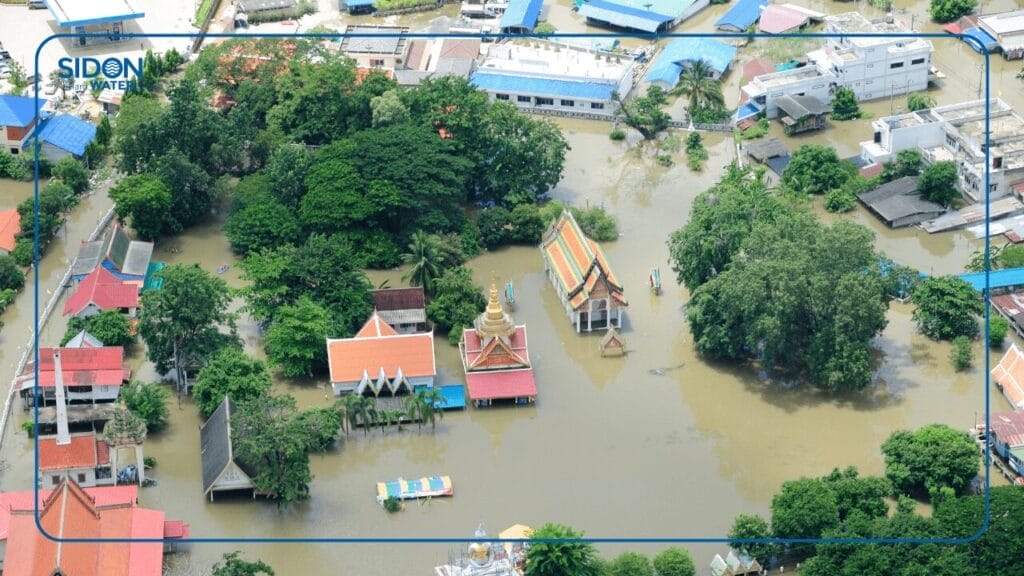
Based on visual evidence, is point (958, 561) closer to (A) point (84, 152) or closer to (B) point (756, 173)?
(B) point (756, 173)

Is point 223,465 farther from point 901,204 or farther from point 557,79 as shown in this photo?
point 557,79

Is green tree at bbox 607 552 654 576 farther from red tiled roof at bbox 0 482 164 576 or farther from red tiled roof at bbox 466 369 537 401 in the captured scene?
red tiled roof at bbox 0 482 164 576

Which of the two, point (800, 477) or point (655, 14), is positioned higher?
point (655, 14)

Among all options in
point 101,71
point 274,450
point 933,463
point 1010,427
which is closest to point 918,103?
point 1010,427

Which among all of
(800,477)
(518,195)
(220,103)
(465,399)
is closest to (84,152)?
(220,103)

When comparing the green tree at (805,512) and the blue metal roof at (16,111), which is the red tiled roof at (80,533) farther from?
the blue metal roof at (16,111)
